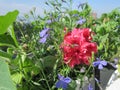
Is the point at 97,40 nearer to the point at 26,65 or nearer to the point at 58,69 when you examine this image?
the point at 58,69

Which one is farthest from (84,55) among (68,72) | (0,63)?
(0,63)

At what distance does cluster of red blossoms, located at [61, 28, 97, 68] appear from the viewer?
3.59 feet

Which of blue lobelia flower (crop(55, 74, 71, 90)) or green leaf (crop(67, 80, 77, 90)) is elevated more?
blue lobelia flower (crop(55, 74, 71, 90))

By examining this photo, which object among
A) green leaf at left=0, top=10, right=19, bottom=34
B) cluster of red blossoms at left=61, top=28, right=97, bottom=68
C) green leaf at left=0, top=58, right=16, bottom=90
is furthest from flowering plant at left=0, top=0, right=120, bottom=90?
green leaf at left=0, top=58, right=16, bottom=90

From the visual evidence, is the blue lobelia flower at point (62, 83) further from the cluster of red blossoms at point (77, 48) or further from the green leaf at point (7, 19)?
the green leaf at point (7, 19)

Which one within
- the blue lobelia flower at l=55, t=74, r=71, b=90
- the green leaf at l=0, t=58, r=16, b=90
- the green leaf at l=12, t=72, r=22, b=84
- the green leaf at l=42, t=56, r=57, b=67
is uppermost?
the green leaf at l=0, t=58, r=16, b=90

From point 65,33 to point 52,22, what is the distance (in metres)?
0.15

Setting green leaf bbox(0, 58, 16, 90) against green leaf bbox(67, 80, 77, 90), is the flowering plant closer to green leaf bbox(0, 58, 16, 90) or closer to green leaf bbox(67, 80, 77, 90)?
green leaf bbox(67, 80, 77, 90)

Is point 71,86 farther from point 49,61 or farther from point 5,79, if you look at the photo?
point 5,79

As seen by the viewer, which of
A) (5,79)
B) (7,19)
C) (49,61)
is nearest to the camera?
(5,79)

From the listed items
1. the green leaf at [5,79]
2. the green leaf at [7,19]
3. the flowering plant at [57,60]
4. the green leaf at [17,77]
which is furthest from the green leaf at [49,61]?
the green leaf at [5,79]

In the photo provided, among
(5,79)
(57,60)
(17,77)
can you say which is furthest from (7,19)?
(57,60)

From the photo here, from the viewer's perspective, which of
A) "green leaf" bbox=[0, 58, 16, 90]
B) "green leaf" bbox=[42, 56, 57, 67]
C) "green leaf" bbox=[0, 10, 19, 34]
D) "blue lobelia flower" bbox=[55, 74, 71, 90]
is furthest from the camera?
"green leaf" bbox=[42, 56, 57, 67]

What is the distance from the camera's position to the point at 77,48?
113cm
